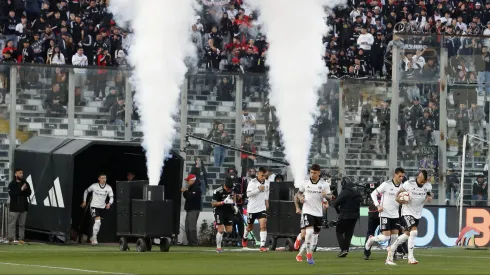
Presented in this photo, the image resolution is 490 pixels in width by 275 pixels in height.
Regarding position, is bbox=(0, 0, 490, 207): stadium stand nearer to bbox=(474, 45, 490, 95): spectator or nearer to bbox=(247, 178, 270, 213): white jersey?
bbox=(474, 45, 490, 95): spectator

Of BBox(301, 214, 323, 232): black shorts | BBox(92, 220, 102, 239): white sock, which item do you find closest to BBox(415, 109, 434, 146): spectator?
BBox(92, 220, 102, 239): white sock

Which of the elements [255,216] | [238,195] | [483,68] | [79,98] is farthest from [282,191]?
[483,68]

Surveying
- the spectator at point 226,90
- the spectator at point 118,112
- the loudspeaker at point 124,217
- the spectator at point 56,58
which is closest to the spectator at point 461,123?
the spectator at point 226,90

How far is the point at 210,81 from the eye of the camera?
34969 mm

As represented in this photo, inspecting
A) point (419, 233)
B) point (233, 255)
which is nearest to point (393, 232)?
point (233, 255)

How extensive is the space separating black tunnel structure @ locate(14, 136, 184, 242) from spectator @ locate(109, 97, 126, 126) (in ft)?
2.27

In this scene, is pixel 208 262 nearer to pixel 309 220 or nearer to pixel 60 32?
pixel 309 220

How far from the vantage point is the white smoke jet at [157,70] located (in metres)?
34.1

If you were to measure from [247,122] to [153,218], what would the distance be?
6073 mm

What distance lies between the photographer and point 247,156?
35031 millimetres

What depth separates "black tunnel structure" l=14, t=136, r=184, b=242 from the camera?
110 ft

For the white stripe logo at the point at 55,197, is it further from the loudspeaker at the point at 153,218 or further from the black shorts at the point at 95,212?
the loudspeaker at the point at 153,218

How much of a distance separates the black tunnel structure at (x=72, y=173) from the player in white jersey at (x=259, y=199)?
187 cm

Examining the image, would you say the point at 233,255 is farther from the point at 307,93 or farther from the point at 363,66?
the point at 363,66
